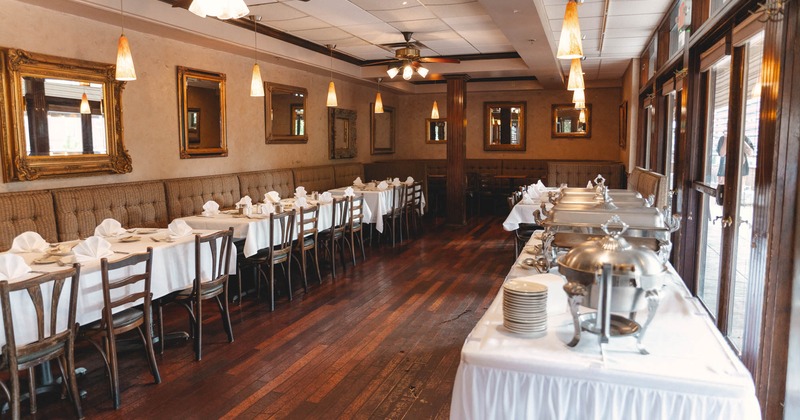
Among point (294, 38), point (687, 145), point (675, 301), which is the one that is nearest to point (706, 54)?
point (687, 145)

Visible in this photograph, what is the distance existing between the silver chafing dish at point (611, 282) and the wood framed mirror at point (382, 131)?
9.99m

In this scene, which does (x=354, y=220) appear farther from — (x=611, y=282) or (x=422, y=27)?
(x=611, y=282)

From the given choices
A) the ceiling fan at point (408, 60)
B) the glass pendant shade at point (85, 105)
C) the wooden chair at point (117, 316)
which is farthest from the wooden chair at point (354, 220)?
the wooden chair at point (117, 316)

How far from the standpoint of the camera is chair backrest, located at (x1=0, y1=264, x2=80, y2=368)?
252 cm

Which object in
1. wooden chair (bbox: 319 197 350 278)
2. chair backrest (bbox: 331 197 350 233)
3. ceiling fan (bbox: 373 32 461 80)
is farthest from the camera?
ceiling fan (bbox: 373 32 461 80)

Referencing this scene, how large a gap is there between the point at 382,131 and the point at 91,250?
9195 millimetres

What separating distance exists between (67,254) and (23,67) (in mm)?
2171

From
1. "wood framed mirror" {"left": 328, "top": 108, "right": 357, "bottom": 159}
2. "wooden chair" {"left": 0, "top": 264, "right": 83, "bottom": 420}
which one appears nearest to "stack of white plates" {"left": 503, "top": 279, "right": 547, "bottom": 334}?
"wooden chair" {"left": 0, "top": 264, "right": 83, "bottom": 420}

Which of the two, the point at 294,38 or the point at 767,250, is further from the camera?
the point at 294,38

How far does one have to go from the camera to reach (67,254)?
139 inches

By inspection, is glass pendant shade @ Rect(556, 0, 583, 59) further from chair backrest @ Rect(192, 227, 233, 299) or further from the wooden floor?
chair backrest @ Rect(192, 227, 233, 299)

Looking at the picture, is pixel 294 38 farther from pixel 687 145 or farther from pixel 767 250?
pixel 767 250

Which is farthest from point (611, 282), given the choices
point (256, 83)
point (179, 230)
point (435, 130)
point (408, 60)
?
point (435, 130)

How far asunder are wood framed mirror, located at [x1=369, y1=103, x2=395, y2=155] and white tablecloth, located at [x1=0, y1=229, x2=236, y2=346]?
24.2ft
